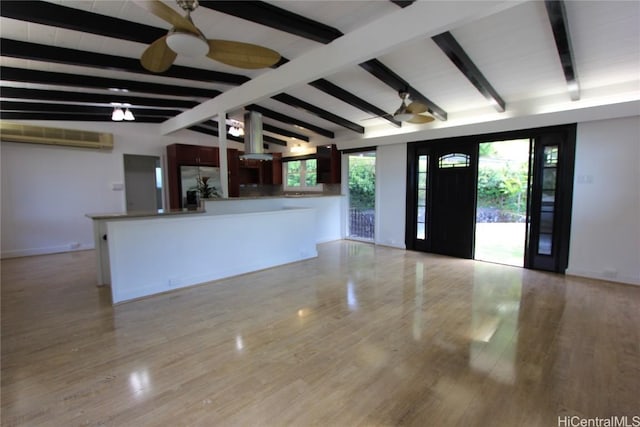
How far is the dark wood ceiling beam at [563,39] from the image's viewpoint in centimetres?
252

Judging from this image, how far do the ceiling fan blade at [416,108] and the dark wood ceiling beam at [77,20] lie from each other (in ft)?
10.2

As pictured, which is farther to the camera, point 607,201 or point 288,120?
point 288,120

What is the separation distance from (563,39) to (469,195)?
8.57ft

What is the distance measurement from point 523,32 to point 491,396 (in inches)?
135

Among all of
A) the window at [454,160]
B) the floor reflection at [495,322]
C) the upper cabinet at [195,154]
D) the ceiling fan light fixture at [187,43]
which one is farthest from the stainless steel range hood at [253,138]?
the floor reflection at [495,322]

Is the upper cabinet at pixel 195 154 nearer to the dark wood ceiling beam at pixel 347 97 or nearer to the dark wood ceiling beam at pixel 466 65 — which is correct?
the dark wood ceiling beam at pixel 347 97

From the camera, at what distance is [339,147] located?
6723mm

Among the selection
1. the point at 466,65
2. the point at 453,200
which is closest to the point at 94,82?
the point at 466,65

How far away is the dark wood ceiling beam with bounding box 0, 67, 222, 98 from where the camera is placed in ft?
12.1

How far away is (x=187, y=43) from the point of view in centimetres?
216

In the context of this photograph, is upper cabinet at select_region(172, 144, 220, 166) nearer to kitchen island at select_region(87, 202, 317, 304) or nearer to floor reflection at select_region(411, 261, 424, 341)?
kitchen island at select_region(87, 202, 317, 304)

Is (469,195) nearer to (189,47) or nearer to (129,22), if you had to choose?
(189,47)

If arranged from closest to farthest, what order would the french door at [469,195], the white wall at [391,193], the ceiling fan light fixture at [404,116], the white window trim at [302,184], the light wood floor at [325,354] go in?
the light wood floor at [325,354]
the ceiling fan light fixture at [404,116]
the french door at [469,195]
the white wall at [391,193]
the white window trim at [302,184]

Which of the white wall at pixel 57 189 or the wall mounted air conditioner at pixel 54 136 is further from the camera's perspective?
the white wall at pixel 57 189
